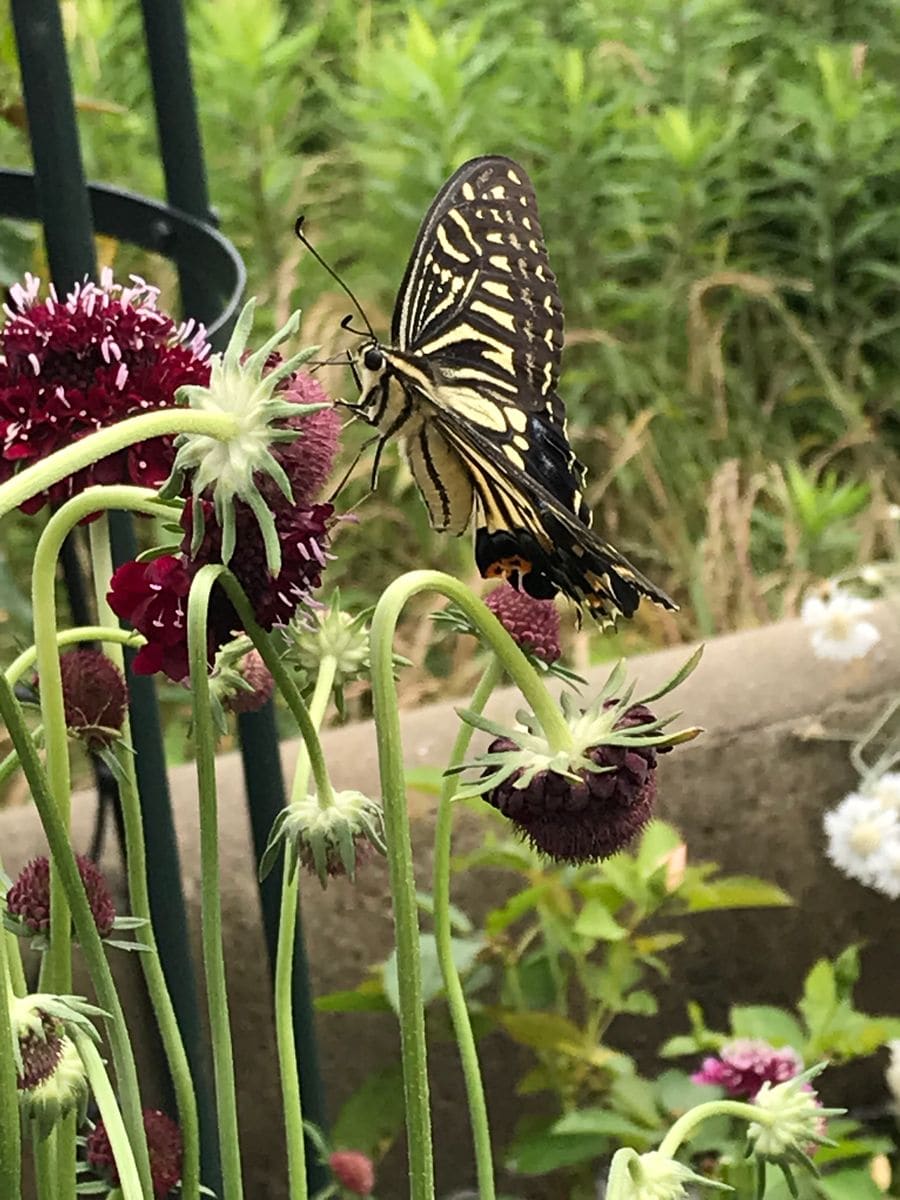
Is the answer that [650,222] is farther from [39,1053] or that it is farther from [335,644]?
[39,1053]

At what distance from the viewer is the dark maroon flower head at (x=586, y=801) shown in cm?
35

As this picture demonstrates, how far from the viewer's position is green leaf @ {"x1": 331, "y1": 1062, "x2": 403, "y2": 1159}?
0.94 metres

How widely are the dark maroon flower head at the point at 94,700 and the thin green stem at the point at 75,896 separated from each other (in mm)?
66

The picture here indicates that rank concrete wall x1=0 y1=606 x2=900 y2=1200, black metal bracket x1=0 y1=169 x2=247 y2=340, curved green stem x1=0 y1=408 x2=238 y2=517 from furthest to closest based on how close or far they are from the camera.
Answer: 1. concrete wall x1=0 y1=606 x2=900 y2=1200
2. black metal bracket x1=0 y1=169 x2=247 y2=340
3. curved green stem x1=0 y1=408 x2=238 y2=517

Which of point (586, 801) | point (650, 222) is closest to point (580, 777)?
point (586, 801)

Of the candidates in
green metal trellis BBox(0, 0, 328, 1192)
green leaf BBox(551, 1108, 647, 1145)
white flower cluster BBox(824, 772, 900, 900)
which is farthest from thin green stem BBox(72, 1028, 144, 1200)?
white flower cluster BBox(824, 772, 900, 900)

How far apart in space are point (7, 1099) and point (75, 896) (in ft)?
0.16

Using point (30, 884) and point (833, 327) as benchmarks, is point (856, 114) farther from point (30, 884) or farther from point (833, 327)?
point (30, 884)

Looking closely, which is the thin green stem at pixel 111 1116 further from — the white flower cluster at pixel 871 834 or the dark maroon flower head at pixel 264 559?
the white flower cluster at pixel 871 834

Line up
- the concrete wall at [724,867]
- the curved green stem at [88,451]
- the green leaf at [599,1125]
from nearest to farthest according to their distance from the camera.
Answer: the curved green stem at [88,451] < the green leaf at [599,1125] < the concrete wall at [724,867]

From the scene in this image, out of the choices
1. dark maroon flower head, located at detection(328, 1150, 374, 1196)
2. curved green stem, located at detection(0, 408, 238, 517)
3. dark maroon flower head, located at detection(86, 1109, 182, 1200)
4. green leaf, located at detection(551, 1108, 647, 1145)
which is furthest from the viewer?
green leaf, located at detection(551, 1108, 647, 1145)

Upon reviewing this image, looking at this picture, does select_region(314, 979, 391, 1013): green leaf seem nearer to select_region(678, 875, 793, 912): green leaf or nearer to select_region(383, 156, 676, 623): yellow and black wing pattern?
select_region(678, 875, 793, 912): green leaf

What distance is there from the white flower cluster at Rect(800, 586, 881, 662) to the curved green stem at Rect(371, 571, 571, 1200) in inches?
30.4

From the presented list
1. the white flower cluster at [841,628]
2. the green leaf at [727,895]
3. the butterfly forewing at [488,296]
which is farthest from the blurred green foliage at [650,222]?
the butterfly forewing at [488,296]
